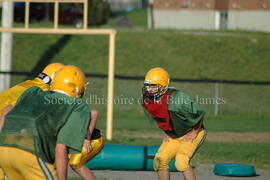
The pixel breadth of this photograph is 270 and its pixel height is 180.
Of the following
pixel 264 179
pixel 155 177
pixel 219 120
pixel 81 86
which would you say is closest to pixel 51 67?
pixel 81 86

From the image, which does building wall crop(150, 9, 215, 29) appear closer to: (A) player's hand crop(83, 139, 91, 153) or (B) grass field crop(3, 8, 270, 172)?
(B) grass field crop(3, 8, 270, 172)

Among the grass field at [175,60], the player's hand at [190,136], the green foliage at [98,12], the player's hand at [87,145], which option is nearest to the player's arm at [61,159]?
the player's hand at [87,145]

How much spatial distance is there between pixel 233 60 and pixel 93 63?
6.18 metres

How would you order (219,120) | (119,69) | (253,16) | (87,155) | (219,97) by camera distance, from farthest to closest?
(253,16)
(119,69)
(219,97)
(219,120)
(87,155)

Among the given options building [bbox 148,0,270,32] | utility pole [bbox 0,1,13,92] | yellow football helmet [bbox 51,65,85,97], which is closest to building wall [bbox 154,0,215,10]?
building [bbox 148,0,270,32]

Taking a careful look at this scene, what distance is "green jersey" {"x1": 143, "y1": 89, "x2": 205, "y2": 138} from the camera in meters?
7.30

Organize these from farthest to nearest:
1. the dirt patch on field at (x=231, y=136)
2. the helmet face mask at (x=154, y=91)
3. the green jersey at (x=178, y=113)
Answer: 1. the dirt patch on field at (x=231, y=136)
2. the helmet face mask at (x=154, y=91)
3. the green jersey at (x=178, y=113)

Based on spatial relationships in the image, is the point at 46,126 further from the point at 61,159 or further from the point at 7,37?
the point at 7,37

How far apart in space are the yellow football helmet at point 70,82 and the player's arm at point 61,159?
49 centimetres

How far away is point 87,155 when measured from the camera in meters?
6.36

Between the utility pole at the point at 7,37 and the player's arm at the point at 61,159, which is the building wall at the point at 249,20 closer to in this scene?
the utility pole at the point at 7,37

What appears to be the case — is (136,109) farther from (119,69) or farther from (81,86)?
(81,86)

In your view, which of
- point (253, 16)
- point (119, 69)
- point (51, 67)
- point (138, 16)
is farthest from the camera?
point (138, 16)

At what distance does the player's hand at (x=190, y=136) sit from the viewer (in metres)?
7.54
